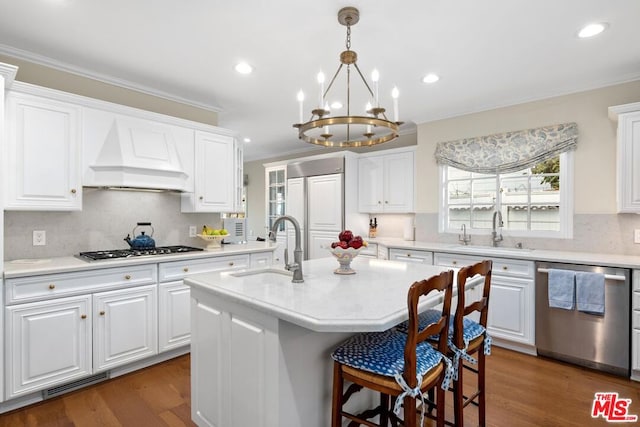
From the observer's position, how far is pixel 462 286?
164cm

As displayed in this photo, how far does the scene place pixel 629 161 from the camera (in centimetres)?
288

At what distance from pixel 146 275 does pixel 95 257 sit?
40 cm

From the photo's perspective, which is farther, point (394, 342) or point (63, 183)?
point (63, 183)

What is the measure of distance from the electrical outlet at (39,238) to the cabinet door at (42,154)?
1.13 feet

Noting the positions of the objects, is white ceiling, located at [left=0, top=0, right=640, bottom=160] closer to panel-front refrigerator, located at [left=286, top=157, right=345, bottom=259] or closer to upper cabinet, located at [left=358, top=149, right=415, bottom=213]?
upper cabinet, located at [left=358, top=149, right=415, bottom=213]

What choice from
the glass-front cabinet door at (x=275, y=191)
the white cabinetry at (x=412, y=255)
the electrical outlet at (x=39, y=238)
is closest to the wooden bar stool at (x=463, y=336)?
the white cabinetry at (x=412, y=255)

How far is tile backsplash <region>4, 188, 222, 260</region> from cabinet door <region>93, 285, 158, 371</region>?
2.34ft

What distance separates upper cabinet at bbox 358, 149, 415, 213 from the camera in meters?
4.65

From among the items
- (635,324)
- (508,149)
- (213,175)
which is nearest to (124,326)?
(213,175)

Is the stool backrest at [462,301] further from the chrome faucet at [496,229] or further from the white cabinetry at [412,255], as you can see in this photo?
the chrome faucet at [496,229]

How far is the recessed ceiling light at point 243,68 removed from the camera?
288 centimetres

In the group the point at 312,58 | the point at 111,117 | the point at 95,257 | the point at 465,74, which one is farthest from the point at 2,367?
the point at 465,74

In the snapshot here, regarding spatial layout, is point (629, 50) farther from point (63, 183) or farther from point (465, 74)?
point (63, 183)

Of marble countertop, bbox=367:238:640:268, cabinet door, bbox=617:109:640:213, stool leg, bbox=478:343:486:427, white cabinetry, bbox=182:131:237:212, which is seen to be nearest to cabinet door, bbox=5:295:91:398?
white cabinetry, bbox=182:131:237:212
